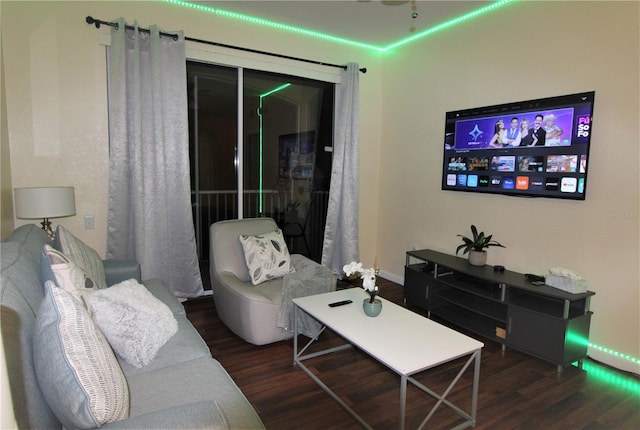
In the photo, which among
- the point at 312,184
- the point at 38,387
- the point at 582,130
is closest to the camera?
the point at 38,387

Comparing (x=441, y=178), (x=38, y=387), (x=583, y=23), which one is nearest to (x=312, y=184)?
(x=441, y=178)

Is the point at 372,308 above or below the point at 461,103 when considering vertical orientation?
below

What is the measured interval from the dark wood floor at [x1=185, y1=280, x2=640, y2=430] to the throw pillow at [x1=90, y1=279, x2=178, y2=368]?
75cm

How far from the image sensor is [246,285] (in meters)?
2.99

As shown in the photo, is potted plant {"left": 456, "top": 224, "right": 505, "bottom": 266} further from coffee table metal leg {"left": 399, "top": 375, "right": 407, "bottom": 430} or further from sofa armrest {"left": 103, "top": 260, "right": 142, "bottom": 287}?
sofa armrest {"left": 103, "top": 260, "right": 142, "bottom": 287}

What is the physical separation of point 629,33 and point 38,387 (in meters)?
3.69

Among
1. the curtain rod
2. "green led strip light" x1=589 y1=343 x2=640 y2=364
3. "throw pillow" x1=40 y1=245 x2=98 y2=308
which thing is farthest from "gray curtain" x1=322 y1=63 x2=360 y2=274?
"throw pillow" x1=40 y1=245 x2=98 y2=308

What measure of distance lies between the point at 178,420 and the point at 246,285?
5.96 ft

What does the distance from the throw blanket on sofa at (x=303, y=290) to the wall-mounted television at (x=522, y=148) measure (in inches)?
65.5

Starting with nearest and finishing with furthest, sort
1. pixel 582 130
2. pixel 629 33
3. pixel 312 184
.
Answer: pixel 629 33 → pixel 582 130 → pixel 312 184

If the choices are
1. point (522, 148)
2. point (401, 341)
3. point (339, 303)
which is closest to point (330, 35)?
point (522, 148)

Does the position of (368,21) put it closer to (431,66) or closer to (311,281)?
(431,66)

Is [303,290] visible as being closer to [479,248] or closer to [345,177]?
[479,248]

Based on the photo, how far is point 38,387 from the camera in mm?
1185
